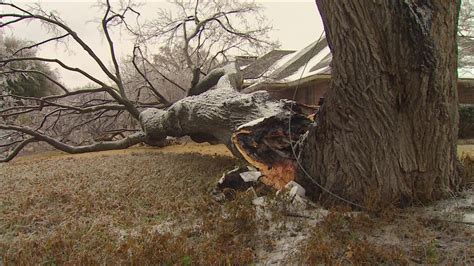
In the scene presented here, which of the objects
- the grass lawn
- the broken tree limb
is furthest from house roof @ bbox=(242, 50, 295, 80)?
the grass lawn

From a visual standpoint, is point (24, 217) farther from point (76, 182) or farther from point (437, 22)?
point (437, 22)

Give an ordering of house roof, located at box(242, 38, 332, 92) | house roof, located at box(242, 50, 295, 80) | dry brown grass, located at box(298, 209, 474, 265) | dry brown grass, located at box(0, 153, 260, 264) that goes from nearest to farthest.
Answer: dry brown grass, located at box(298, 209, 474, 265)
dry brown grass, located at box(0, 153, 260, 264)
house roof, located at box(242, 38, 332, 92)
house roof, located at box(242, 50, 295, 80)

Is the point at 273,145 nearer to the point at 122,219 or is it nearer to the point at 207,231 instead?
the point at 207,231

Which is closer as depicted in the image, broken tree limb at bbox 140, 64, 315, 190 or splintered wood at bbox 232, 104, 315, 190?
splintered wood at bbox 232, 104, 315, 190

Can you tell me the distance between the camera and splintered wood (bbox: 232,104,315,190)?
11.2 feet

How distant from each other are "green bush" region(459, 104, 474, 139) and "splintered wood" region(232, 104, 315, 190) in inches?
277

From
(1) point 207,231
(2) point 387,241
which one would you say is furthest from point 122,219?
(2) point 387,241

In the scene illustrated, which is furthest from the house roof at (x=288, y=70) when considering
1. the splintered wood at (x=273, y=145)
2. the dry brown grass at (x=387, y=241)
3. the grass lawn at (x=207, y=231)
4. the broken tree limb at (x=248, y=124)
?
the dry brown grass at (x=387, y=241)

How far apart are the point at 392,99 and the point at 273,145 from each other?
1454 mm

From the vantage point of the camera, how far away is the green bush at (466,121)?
9148 mm

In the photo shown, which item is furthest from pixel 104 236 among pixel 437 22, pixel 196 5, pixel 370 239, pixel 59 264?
pixel 196 5

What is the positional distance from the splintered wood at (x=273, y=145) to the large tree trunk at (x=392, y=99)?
2.33ft

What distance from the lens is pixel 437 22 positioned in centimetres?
246

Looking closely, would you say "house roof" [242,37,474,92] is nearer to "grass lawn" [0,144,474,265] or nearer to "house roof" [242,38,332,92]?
"house roof" [242,38,332,92]
